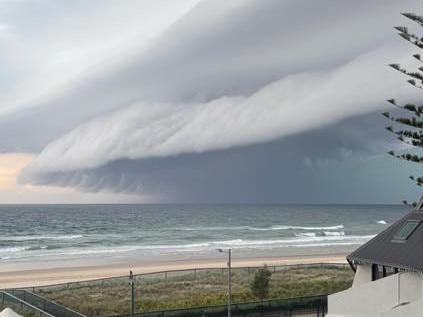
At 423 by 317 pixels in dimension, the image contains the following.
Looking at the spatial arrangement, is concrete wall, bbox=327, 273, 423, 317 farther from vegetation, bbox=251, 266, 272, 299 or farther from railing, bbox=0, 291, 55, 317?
vegetation, bbox=251, 266, 272, 299

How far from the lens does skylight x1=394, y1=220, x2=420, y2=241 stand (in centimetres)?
1502

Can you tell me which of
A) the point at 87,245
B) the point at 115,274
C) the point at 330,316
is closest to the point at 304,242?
the point at 87,245

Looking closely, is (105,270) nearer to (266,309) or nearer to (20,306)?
(20,306)

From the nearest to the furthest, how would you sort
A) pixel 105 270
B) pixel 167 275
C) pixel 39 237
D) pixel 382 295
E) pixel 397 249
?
pixel 382 295 < pixel 397 249 < pixel 167 275 < pixel 105 270 < pixel 39 237

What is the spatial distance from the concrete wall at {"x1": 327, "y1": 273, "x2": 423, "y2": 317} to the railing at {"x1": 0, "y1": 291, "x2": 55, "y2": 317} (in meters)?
9.62

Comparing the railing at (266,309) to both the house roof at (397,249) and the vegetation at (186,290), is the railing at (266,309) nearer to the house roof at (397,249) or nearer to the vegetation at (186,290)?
the vegetation at (186,290)

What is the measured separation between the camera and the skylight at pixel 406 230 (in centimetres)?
1502

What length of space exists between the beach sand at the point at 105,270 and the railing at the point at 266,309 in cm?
1798

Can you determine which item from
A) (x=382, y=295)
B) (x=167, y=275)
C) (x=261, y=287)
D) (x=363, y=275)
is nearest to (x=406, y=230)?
(x=363, y=275)

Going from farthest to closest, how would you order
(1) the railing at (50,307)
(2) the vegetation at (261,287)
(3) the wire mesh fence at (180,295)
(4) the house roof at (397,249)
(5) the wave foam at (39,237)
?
(5) the wave foam at (39,237)
(2) the vegetation at (261,287)
(3) the wire mesh fence at (180,295)
(1) the railing at (50,307)
(4) the house roof at (397,249)

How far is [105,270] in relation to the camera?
42.7 m

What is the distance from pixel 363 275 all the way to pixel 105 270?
3013cm

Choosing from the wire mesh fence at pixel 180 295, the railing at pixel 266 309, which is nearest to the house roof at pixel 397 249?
the railing at pixel 266 309

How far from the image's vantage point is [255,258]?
50344 millimetres
